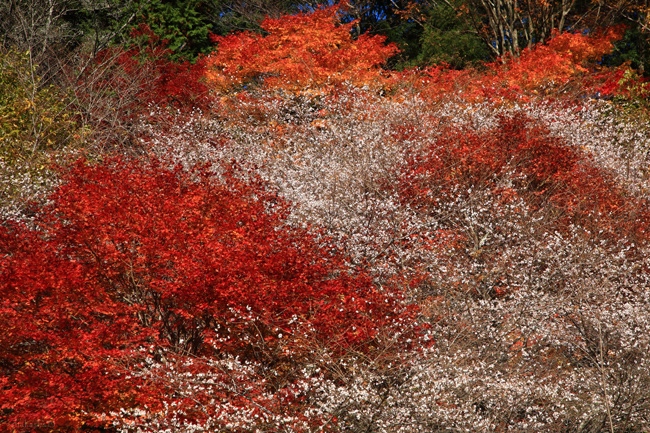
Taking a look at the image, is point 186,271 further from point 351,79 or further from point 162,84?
point 162,84

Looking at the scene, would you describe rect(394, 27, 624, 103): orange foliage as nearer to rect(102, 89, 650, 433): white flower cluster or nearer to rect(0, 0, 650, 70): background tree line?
rect(102, 89, 650, 433): white flower cluster

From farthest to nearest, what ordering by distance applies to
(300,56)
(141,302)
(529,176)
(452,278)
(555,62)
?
(555,62), (300,56), (529,176), (452,278), (141,302)

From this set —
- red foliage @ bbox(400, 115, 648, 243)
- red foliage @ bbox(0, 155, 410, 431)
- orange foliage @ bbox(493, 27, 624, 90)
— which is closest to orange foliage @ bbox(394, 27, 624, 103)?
orange foliage @ bbox(493, 27, 624, 90)

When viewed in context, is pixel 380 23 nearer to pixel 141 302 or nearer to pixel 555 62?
pixel 555 62

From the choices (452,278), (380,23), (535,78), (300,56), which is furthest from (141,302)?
(380,23)

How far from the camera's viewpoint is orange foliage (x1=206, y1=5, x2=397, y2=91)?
16469mm

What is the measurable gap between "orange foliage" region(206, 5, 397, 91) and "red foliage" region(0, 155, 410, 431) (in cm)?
914

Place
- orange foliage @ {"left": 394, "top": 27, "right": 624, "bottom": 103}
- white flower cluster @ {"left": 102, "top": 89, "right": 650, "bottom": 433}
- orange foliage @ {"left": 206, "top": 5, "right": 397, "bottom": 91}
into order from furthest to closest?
orange foliage @ {"left": 394, "top": 27, "right": 624, "bottom": 103} → orange foliage @ {"left": 206, "top": 5, "right": 397, "bottom": 91} → white flower cluster @ {"left": 102, "top": 89, "right": 650, "bottom": 433}

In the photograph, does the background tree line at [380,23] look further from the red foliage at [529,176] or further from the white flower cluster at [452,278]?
the red foliage at [529,176]

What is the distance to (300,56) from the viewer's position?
1662 cm

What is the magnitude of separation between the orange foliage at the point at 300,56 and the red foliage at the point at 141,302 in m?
9.14

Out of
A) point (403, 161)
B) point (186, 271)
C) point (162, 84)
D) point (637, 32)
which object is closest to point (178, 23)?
point (162, 84)

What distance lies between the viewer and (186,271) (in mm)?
6992

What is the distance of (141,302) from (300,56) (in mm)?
11323
